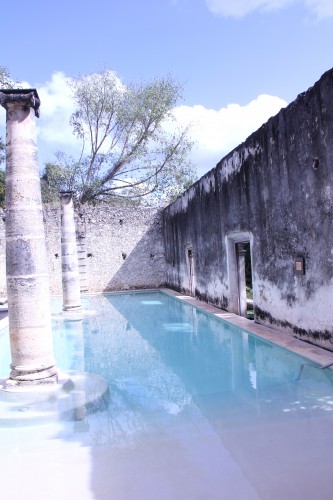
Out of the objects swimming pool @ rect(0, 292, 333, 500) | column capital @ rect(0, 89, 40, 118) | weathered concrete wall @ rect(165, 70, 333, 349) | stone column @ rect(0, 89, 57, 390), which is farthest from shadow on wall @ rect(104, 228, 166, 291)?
column capital @ rect(0, 89, 40, 118)

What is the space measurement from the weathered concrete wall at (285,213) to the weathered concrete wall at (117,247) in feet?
23.5

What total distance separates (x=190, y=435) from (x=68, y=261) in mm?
9219

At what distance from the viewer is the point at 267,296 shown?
8055 millimetres

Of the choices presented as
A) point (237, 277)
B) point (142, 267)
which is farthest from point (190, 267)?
point (237, 277)

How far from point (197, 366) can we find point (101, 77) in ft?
64.4

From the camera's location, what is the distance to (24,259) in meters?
5.05

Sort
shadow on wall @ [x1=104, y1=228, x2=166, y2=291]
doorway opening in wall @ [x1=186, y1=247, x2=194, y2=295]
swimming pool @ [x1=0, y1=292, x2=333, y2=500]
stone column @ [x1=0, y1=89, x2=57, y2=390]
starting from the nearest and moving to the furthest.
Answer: swimming pool @ [x1=0, y1=292, x2=333, y2=500], stone column @ [x1=0, y1=89, x2=57, y2=390], doorway opening in wall @ [x1=186, y1=247, x2=194, y2=295], shadow on wall @ [x1=104, y1=228, x2=166, y2=291]

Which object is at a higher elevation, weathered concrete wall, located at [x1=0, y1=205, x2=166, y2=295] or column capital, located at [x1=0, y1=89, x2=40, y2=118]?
column capital, located at [x1=0, y1=89, x2=40, y2=118]

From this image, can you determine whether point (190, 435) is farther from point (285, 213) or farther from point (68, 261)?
point (68, 261)

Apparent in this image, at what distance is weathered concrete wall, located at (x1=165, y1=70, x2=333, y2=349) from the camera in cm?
592

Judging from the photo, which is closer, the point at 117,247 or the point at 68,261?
the point at 68,261

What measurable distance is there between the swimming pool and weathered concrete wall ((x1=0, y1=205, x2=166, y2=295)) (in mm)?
10985

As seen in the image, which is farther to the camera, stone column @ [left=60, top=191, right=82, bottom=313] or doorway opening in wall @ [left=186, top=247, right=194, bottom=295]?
doorway opening in wall @ [left=186, top=247, right=194, bottom=295]

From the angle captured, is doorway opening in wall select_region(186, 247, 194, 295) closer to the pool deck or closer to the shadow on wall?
the pool deck
